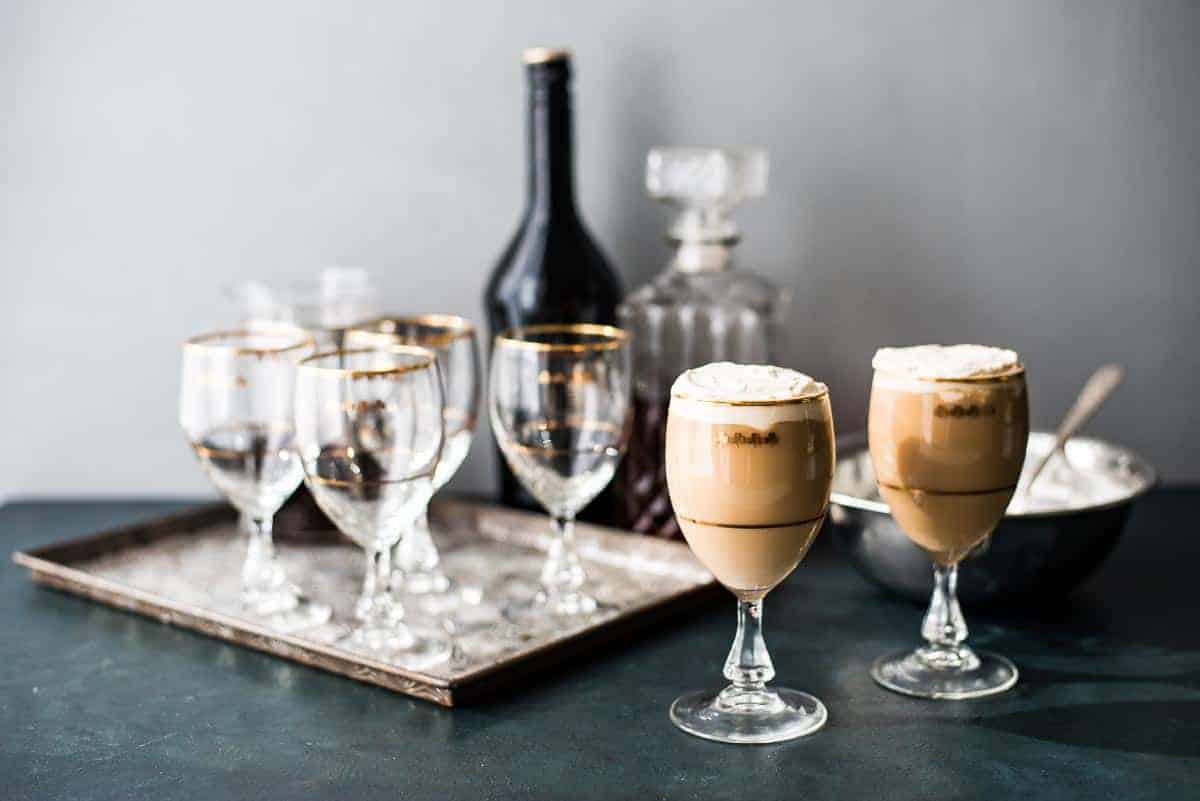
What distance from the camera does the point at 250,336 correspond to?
3.92 feet

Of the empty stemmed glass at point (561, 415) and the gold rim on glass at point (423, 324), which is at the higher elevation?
the gold rim on glass at point (423, 324)

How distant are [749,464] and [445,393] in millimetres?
364

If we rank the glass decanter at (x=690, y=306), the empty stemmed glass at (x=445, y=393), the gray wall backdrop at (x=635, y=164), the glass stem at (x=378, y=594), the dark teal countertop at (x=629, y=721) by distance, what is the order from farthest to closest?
the gray wall backdrop at (x=635, y=164) < the glass decanter at (x=690, y=306) < the empty stemmed glass at (x=445, y=393) < the glass stem at (x=378, y=594) < the dark teal countertop at (x=629, y=721)

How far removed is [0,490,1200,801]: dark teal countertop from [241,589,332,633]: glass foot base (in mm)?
53

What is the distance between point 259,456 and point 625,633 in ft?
1.05

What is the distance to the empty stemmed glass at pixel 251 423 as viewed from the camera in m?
1.14

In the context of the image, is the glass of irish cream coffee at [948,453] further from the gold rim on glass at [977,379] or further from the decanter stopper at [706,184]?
the decanter stopper at [706,184]

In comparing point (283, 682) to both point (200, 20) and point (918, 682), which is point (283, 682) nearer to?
point (918, 682)

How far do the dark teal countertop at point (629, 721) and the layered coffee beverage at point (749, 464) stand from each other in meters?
0.13

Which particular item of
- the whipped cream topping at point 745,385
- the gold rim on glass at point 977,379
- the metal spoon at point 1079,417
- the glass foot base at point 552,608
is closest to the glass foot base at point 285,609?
the glass foot base at point 552,608

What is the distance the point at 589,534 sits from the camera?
1301 millimetres

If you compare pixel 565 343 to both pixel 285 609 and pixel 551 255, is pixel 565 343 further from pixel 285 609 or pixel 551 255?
pixel 285 609

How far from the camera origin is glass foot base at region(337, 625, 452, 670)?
1037 mm

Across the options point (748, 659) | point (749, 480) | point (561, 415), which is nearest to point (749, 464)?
point (749, 480)
